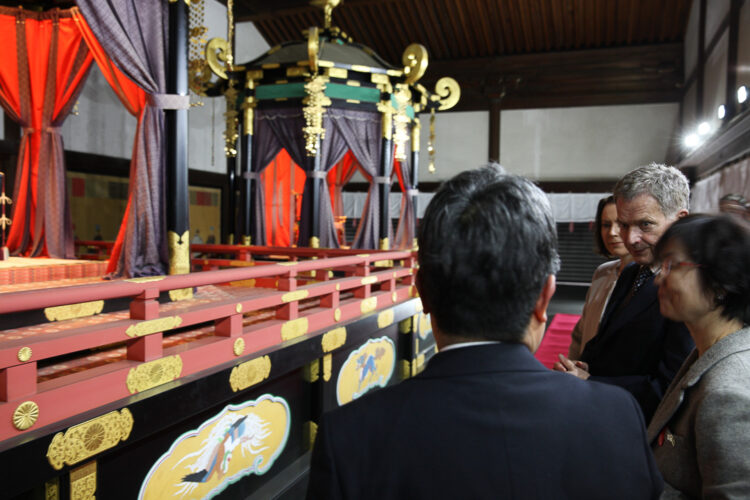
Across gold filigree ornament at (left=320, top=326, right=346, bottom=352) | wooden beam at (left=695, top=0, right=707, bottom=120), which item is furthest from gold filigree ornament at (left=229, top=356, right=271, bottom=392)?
wooden beam at (left=695, top=0, right=707, bottom=120)

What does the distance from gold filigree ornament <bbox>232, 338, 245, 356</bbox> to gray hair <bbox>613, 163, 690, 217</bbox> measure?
180cm

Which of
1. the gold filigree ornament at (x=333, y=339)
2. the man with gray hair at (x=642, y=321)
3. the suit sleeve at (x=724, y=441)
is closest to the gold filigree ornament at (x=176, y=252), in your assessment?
Answer: the gold filigree ornament at (x=333, y=339)

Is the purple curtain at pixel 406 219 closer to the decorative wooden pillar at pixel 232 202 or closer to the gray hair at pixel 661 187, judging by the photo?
the decorative wooden pillar at pixel 232 202

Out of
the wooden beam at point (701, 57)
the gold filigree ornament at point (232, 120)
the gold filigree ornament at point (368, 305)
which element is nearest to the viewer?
the gold filigree ornament at point (368, 305)

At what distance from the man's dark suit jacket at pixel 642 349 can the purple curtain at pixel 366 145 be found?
208 inches

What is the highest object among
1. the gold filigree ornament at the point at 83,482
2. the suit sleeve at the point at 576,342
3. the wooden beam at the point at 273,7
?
the wooden beam at the point at 273,7

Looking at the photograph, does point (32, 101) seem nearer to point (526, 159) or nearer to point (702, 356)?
point (702, 356)

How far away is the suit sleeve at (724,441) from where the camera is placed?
2.65 ft

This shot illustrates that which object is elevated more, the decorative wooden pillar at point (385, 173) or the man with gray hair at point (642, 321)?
the decorative wooden pillar at point (385, 173)

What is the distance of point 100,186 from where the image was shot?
7.16m

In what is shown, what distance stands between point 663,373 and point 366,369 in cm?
261

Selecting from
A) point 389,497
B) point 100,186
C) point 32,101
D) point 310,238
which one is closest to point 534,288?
point 389,497

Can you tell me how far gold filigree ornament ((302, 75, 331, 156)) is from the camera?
6.07 meters

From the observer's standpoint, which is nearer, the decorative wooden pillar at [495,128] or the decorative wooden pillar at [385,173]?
the decorative wooden pillar at [385,173]
